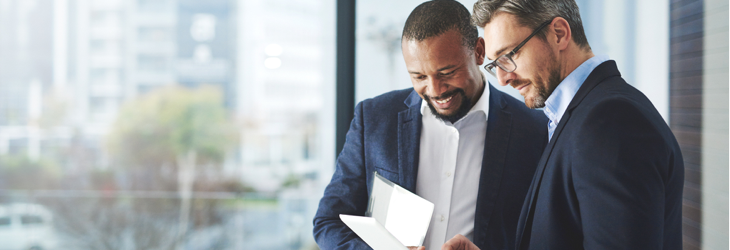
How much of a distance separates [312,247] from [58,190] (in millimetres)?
1572

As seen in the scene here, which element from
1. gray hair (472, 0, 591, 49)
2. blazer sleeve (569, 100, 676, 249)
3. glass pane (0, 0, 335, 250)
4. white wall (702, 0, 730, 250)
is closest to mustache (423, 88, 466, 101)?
gray hair (472, 0, 591, 49)

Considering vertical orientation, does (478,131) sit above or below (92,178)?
above

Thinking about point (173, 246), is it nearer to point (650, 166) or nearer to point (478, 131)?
point (478, 131)

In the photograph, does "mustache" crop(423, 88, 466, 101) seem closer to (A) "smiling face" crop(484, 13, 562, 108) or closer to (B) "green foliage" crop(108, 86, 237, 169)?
(A) "smiling face" crop(484, 13, 562, 108)

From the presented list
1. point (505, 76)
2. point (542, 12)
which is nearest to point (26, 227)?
point (505, 76)

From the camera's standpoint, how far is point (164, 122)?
2.31m

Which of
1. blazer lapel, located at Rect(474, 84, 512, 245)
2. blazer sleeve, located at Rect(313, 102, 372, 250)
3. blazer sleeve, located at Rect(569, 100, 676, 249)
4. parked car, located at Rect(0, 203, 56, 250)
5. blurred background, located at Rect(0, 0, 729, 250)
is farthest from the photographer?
parked car, located at Rect(0, 203, 56, 250)

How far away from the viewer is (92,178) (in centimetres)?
237

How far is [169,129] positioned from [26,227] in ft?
3.74

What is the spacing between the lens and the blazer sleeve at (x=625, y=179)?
29.5 inches

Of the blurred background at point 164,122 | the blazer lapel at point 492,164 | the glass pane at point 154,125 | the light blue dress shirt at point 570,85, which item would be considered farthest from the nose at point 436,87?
the glass pane at point 154,125

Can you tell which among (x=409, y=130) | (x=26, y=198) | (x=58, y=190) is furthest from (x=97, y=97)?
(x=409, y=130)

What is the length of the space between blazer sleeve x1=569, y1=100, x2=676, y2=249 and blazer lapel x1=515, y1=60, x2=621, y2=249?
126mm

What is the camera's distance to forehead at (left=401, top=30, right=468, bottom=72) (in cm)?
135
